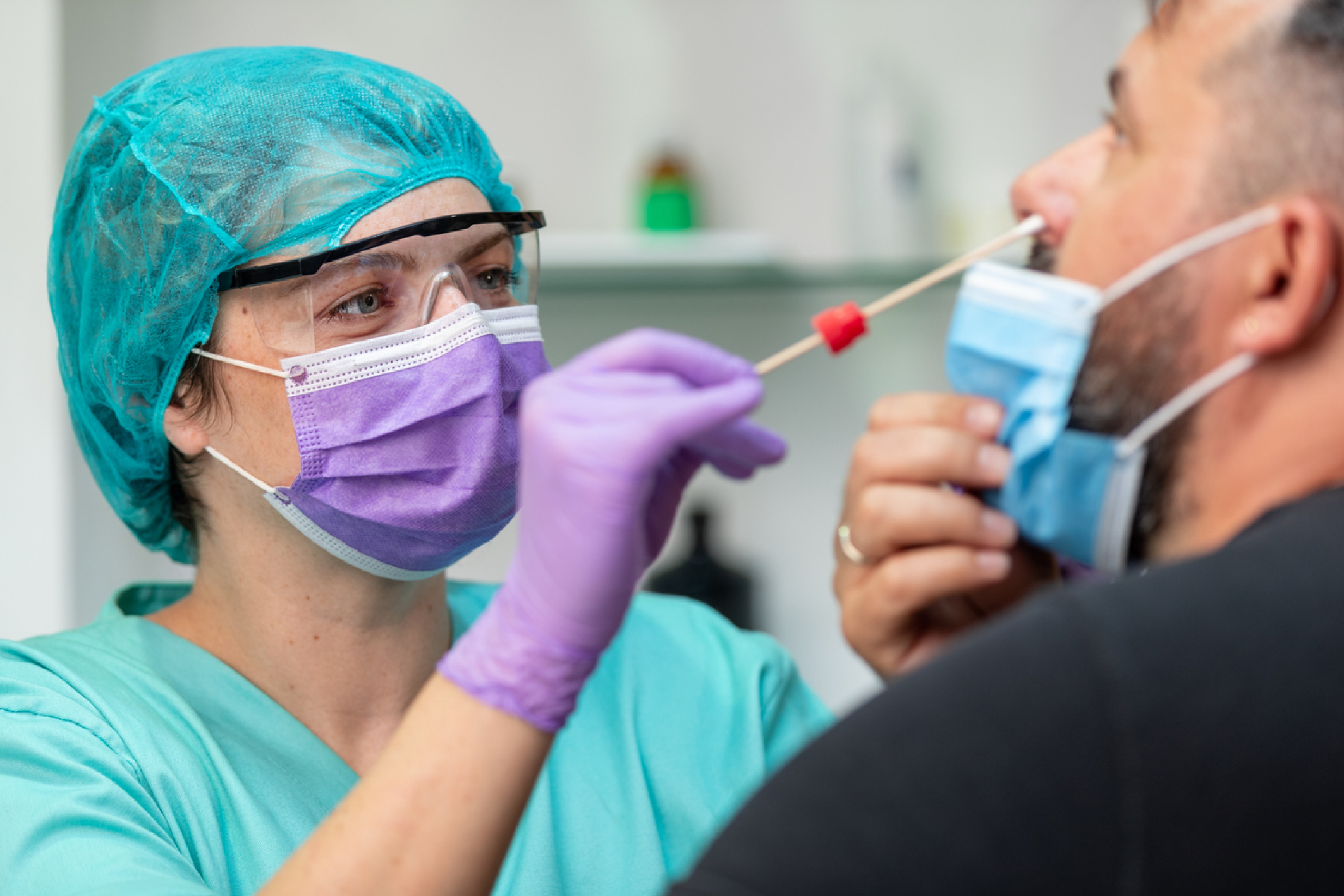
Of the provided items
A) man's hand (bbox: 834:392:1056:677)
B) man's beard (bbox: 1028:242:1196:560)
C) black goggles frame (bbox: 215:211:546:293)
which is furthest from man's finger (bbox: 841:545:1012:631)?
black goggles frame (bbox: 215:211:546:293)

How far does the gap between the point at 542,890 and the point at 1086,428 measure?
0.72 meters

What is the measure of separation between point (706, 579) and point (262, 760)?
136cm

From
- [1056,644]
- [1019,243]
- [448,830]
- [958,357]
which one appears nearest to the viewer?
[1056,644]

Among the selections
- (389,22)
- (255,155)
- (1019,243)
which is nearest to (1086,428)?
(255,155)

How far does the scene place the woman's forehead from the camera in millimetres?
1161

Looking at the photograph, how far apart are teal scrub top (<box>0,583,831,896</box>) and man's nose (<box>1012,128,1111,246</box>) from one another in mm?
677

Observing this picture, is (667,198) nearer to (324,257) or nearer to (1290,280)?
(324,257)

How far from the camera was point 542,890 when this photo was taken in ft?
3.78

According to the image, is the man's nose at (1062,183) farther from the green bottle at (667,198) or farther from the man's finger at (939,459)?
the green bottle at (667,198)

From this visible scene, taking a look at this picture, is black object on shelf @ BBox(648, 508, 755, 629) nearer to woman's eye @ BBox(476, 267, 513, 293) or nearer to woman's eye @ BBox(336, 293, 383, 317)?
woman's eye @ BBox(476, 267, 513, 293)

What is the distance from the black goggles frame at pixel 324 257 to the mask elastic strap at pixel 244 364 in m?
0.07

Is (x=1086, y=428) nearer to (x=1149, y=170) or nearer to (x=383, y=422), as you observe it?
(x=1149, y=170)

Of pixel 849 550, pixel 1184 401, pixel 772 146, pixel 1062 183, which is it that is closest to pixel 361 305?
pixel 849 550

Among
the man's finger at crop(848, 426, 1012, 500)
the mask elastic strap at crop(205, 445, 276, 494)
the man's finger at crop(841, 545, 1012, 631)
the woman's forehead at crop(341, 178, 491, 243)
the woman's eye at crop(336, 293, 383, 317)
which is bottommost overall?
the mask elastic strap at crop(205, 445, 276, 494)
